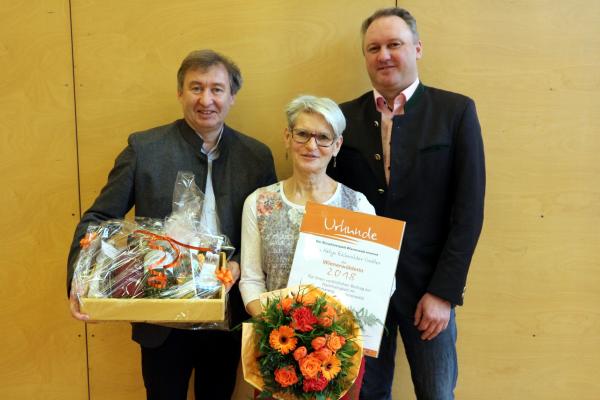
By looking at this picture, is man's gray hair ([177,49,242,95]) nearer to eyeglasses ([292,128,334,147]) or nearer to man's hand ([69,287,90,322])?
eyeglasses ([292,128,334,147])

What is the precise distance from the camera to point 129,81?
191cm

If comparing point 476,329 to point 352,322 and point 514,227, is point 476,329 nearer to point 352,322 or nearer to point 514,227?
point 514,227

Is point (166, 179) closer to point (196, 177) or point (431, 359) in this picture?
point (196, 177)

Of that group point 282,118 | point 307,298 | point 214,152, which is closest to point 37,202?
point 214,152

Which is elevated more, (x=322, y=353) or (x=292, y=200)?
(x=292, y=200)

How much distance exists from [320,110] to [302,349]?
718 mm

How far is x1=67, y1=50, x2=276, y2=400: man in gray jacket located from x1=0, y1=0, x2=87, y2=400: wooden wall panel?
1.92 ft

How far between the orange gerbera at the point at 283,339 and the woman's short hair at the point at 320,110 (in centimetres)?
64

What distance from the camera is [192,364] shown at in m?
1.69

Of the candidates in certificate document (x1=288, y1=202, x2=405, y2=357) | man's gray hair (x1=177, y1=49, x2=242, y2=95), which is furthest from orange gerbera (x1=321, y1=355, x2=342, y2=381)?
man's gray hair (x1=177, y1=49, x2=242, y2=95)

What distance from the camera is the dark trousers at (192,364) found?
5.23ft

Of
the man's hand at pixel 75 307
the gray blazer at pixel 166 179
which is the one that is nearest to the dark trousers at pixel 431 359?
the gray blazer at pixel 166 179

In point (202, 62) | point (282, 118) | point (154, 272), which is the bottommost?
point (154, 272)

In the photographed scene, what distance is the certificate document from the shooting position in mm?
1297
